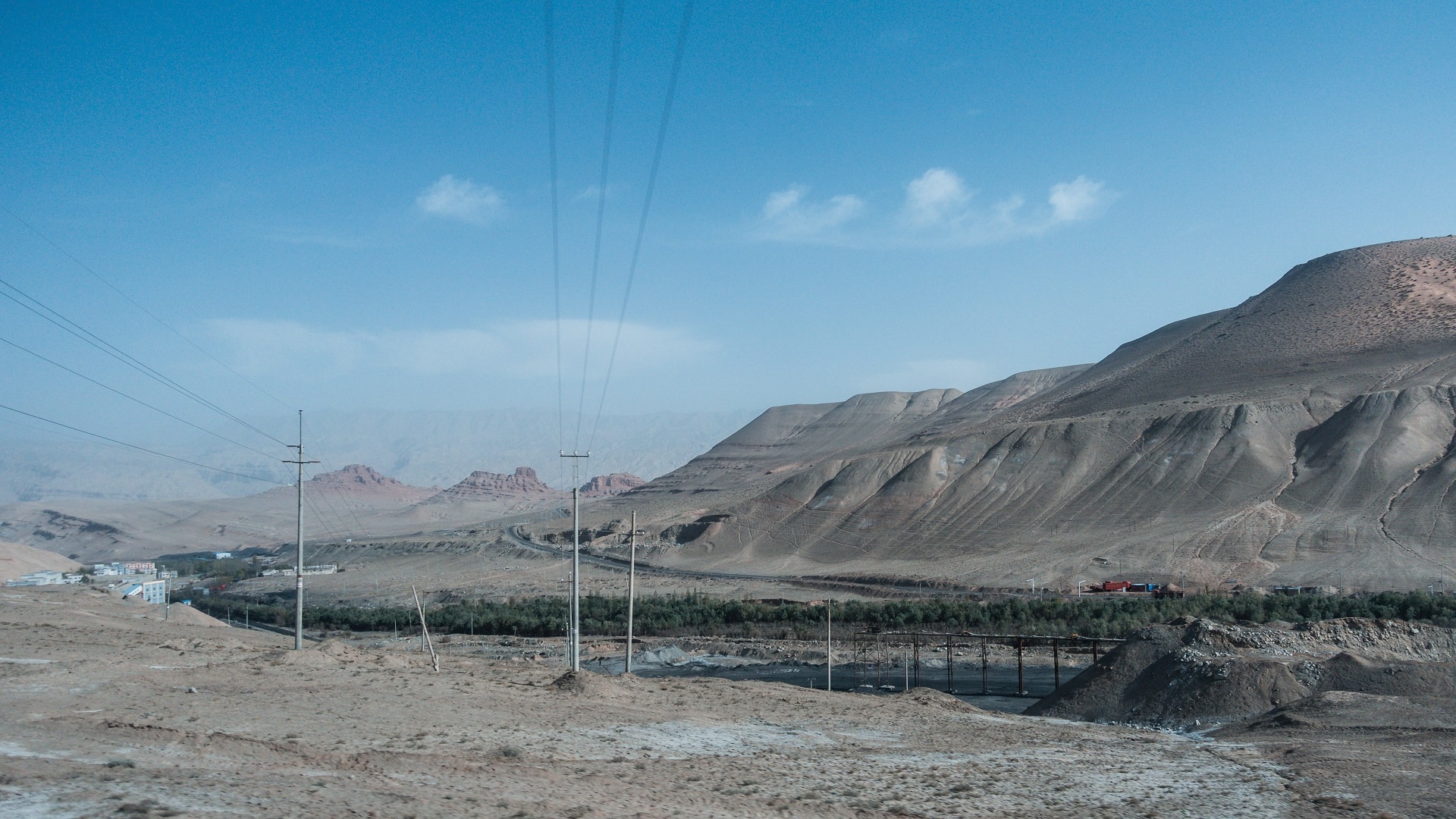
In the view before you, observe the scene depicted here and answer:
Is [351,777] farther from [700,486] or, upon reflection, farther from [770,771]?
[700,486]

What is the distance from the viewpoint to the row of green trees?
52031mm

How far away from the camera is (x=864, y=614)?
63344 mm

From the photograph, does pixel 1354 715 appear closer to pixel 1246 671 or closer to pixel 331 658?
pixel 1246 671

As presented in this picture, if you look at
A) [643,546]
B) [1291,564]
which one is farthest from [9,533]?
[1291,564]

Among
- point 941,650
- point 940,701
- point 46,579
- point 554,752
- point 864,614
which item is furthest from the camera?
point 46,579

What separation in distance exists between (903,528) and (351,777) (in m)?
83.7

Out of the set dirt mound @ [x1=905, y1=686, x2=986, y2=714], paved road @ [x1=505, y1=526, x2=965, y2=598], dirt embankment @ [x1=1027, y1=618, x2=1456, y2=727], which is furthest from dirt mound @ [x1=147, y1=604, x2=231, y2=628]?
paved road @ [x1=505, y1=526, x2=965, y2=598]

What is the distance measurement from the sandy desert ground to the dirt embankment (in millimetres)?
2687

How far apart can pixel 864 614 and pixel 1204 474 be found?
37.4 m

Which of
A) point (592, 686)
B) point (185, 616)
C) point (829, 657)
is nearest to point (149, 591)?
point (185, 616)

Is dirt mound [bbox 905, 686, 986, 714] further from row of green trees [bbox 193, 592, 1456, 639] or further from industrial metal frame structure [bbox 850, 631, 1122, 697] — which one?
row of green trees [bbox 193, 592, 1456, 639]

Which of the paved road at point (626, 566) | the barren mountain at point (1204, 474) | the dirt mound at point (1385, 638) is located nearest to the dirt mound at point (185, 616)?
the paved road at point (626, 566)

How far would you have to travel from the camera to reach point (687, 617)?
65875mm

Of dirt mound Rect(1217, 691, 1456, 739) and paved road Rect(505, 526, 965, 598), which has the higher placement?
dirt mound Rect(1217, 691, 1456, 739)
